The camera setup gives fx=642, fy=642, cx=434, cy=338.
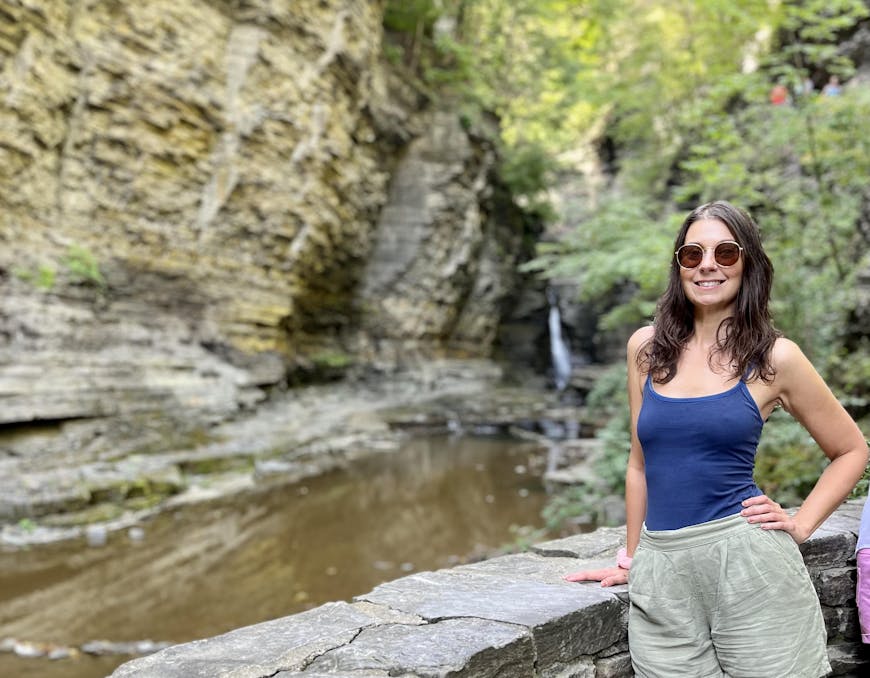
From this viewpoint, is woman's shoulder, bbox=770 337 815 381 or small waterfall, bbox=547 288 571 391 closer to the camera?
woman's shoulder, bbox=770 337 815 381

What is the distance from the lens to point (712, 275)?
1805 mm

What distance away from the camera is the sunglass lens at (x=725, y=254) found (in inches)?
70.6

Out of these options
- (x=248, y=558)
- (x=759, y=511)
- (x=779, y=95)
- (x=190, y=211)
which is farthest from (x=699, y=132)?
(x=759, y=511)

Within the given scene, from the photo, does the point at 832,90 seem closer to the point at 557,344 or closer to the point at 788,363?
the point at 788,363

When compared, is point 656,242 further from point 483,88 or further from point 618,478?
point 483,88

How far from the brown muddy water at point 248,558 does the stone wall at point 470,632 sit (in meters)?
3.60

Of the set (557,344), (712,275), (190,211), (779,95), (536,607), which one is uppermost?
(779,95)

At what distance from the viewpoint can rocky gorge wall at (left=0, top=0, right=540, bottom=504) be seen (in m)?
10.0

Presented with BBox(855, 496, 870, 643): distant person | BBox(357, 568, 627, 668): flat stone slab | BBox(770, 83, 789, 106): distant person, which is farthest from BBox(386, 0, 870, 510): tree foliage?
BBox(357, 568, 627, 668): flat stone slab

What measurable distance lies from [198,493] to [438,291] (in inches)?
512

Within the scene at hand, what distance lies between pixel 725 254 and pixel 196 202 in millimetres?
13412

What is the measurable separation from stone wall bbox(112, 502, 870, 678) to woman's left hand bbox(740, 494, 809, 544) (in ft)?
1.79

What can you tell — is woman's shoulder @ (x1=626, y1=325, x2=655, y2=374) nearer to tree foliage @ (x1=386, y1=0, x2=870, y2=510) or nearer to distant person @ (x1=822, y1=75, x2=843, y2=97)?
tree foliage @ (x1=386, y1=0, x2=870, y2=510)

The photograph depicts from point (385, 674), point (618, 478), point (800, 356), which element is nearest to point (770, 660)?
point (800, 356)
